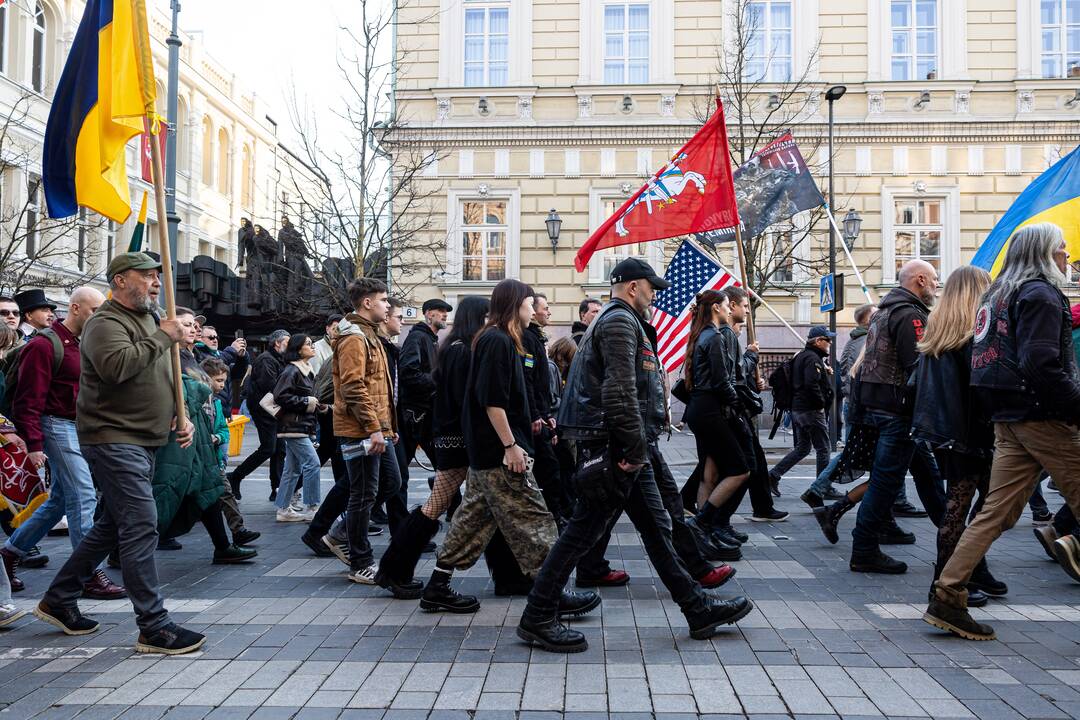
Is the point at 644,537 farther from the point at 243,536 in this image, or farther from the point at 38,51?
the point at 38,51

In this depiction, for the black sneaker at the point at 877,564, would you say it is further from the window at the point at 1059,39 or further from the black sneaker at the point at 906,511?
the window at the point at 1059,39

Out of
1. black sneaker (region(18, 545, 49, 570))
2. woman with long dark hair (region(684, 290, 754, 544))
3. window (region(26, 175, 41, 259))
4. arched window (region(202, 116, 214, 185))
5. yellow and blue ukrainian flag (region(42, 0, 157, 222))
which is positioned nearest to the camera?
yellow and blue ukrainian flag (region(42, 0, 157, 222))

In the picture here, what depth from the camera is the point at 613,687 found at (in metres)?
4.07

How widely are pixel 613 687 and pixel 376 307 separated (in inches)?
129

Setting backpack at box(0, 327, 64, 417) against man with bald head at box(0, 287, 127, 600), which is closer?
man with bald head at box(0, 287, 127, 600)

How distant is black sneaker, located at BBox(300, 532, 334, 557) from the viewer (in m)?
7.16

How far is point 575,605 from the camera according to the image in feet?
17.1

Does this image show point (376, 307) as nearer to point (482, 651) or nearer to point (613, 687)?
point (482, 651)

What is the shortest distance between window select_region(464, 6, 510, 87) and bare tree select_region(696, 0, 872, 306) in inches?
197

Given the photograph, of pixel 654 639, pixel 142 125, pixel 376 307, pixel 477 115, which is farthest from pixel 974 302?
pixel 477 115

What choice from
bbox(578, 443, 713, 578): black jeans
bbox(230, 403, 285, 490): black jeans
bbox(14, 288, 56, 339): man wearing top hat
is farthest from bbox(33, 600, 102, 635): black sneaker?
bbox(230, 403, 285, 490): black jeans

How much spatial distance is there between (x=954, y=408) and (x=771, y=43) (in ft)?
64.9

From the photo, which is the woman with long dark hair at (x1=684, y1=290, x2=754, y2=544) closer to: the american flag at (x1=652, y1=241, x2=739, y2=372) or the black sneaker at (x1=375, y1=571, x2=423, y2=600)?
the black sneaker at (x1=375, y1=571, x2=423, y2=600)

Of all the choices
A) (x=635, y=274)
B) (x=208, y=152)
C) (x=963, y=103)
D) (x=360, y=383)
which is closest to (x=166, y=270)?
(x=360, y=383)
